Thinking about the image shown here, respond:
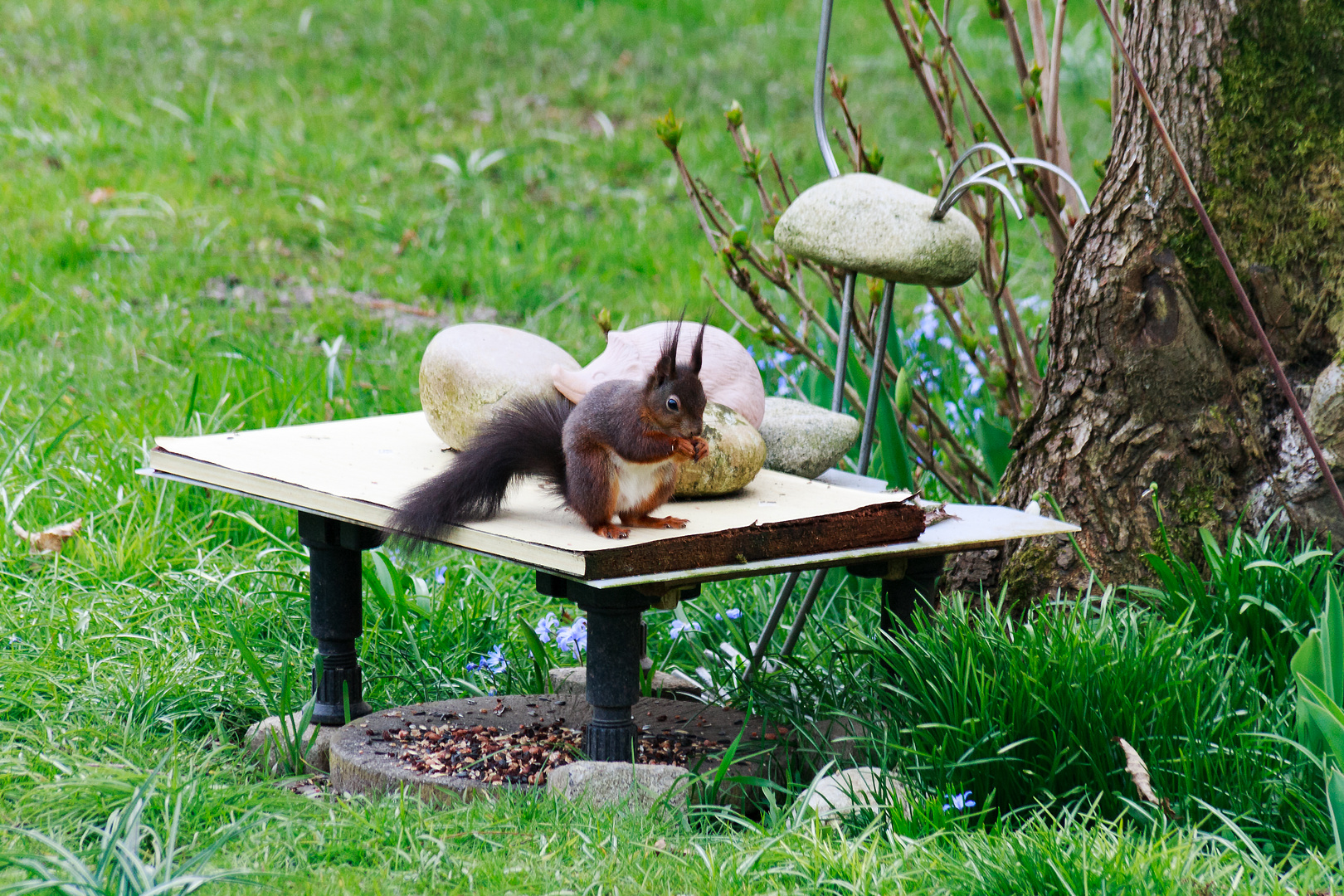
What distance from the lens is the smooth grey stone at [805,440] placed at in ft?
8.79

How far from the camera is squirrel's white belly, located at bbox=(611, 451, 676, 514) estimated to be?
210 centimetres

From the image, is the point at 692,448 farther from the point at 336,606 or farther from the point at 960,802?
the point at 336,606

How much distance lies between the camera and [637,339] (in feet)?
8.39

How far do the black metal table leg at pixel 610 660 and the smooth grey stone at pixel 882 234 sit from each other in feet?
2.39

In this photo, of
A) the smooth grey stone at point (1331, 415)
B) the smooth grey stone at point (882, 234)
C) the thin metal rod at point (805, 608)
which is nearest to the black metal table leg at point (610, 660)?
the thin metal rod at point (805, 608)

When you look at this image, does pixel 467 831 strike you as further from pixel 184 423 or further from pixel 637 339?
pixel 184 423

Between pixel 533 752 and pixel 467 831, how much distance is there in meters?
0.44

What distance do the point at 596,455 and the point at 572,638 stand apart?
1123 mm

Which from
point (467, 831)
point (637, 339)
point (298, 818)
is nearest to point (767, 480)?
point (637, 339)

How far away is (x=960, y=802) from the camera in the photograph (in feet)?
6.84

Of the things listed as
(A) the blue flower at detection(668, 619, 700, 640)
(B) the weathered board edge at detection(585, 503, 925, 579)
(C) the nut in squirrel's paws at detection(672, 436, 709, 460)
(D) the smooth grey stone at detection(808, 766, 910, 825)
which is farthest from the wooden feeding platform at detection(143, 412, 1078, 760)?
(A) the blue flower at detection(668, 619, 700, 640)

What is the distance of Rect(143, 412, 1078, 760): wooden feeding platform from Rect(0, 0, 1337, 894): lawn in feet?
0.53

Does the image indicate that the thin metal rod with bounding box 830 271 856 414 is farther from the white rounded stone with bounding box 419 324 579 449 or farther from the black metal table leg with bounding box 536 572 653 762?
the black metal table leg with bounding box 536 572 653 762

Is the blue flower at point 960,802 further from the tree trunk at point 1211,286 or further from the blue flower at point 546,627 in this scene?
the blue flower at point 546,627
